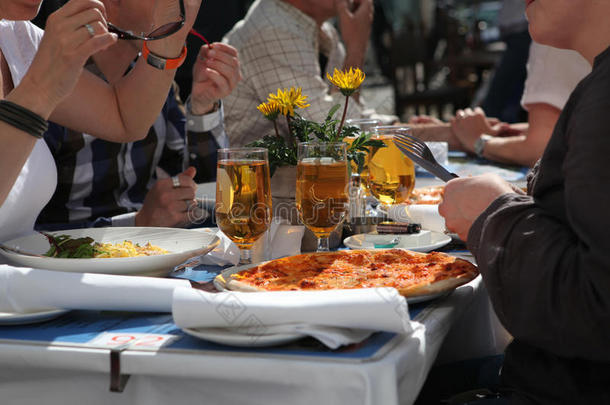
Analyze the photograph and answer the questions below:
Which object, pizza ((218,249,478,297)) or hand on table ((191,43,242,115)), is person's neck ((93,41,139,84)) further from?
pizza ((218,249,478,297))

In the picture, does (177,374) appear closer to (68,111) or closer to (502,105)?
(68,111)

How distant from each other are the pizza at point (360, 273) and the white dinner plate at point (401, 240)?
150 mm

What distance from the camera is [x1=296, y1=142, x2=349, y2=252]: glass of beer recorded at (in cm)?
124

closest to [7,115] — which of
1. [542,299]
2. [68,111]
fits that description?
[68,111]

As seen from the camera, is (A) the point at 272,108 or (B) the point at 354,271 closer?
(B) the point at 354,271

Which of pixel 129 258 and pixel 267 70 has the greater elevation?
pixel 267 70

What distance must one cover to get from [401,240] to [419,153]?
19cm

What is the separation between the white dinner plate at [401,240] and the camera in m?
1.38

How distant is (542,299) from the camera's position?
86cm

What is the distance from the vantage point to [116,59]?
7.09ft

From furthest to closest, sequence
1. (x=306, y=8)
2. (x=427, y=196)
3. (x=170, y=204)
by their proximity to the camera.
A: 1. (x=306, y=8)
2. (x=427, y=196)
3. (x=170, y=204)

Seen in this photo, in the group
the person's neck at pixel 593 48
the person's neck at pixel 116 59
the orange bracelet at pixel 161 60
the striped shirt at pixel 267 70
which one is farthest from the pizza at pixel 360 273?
the striped shirt at pixel 267 70

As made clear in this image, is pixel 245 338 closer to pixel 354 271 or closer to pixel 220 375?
pixel 220 375

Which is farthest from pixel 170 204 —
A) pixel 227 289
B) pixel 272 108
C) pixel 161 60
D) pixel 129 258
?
pixel 227 289
